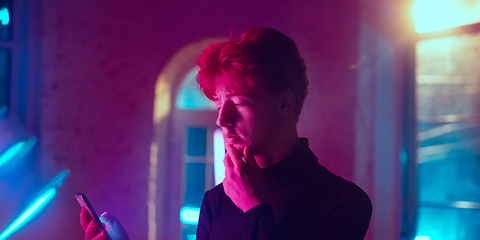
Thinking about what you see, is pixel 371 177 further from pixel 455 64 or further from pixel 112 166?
pixel 112 166

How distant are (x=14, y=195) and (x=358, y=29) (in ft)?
8.18

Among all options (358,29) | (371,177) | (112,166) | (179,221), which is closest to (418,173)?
(371,177)

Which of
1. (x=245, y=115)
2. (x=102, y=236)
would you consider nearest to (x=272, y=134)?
(x=245, y=115)

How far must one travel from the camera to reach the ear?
1.16m

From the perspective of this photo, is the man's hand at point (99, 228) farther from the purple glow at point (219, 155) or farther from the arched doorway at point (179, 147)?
the arched doorway at point (179, 147)

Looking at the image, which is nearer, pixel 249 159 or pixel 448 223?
pixel 249 159

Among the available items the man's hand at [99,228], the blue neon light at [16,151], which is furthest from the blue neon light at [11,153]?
the man's hand at [99,228]

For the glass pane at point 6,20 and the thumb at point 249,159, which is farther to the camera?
the glass pane at point 6,20

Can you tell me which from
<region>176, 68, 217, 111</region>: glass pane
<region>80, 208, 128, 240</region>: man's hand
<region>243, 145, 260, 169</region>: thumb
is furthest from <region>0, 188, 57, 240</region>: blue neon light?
<region>243, 145, 260, 169</region>: thumb

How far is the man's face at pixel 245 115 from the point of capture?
114 cm

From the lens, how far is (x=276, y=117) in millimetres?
1171

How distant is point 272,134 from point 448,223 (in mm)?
1582

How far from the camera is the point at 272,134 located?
1.18m

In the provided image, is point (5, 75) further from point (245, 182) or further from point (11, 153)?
point (245, 182)
